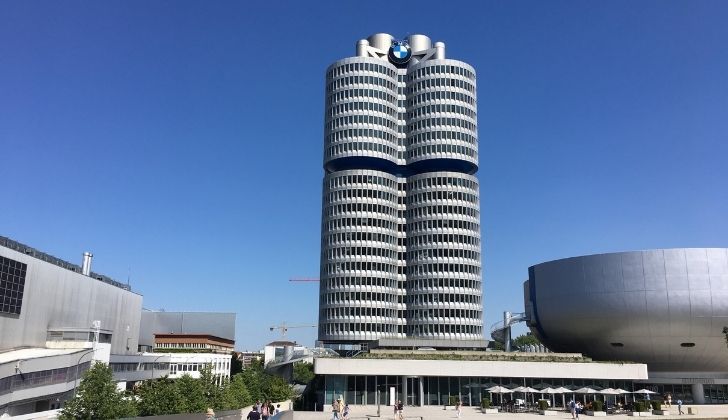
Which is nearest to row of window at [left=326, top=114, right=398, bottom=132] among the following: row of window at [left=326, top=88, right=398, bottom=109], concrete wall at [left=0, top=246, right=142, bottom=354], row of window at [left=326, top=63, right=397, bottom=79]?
row of window at [left=326, top=88, right=398, bottom=109]

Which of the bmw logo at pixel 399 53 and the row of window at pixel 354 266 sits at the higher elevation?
the bmw logo at pixel 399 53

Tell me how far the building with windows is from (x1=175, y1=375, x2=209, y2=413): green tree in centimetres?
8013

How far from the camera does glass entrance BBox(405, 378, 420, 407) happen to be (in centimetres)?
7981

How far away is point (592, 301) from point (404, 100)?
82423 mm

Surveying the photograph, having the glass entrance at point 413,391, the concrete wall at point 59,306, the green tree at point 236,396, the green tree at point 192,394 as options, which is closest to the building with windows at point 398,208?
the concrete wall at point 59,306

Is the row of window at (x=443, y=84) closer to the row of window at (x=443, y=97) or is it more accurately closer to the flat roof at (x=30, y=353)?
the row of window at (x=443, y=97)

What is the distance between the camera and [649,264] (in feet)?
318

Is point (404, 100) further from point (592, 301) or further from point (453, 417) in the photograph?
point (453, 417)

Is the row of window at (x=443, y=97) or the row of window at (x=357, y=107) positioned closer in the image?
the row of window at (x=357, y=107)

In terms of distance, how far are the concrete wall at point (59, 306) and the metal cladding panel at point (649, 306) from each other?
82240 millimetres

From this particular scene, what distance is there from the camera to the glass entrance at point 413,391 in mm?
79812

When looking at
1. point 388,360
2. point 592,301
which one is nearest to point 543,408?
point 388,360

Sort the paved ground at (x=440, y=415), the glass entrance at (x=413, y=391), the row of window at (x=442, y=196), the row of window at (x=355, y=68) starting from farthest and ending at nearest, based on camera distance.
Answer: the row of window at (x=355, y=68)
the row of window at (x=442, y=196)
the glass entrance at (x=413, y=391)
the paved ground at (x=440, y=415)

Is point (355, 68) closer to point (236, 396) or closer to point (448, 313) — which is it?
point (448, 313)
